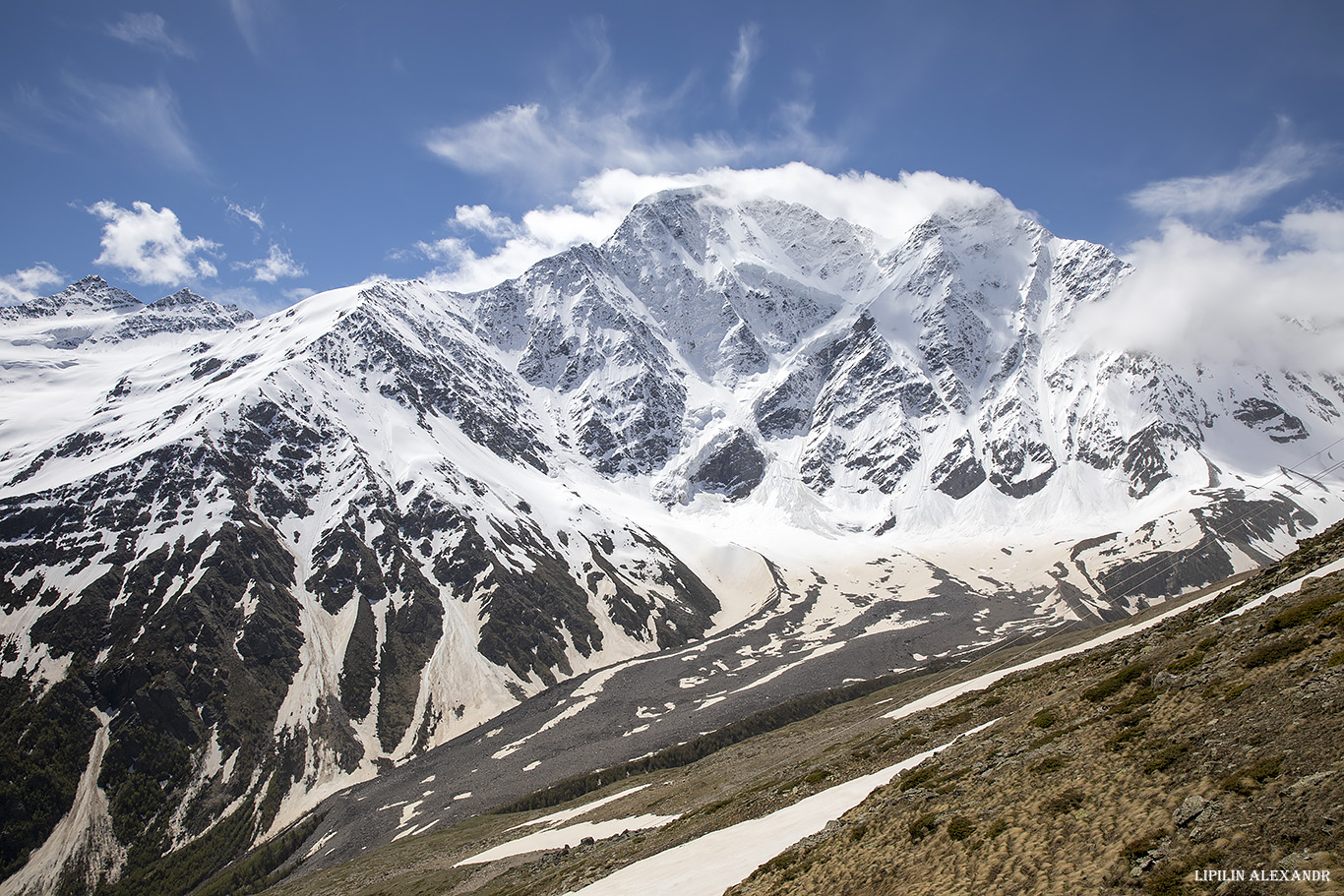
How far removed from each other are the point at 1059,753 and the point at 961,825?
501cm

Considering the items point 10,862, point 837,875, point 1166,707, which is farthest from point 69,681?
point 1166,707

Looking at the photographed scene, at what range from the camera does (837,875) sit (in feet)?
71.0

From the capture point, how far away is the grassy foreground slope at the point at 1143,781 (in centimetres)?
1396

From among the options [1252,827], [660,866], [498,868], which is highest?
[1252,827]

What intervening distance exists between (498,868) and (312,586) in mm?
154295

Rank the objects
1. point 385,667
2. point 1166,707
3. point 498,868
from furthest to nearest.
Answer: point 385,667, point 498,868, point 1166,707

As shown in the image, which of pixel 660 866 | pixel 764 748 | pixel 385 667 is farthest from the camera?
pixel 385 667

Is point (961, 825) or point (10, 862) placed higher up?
point (961, 825)

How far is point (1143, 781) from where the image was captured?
1811cm

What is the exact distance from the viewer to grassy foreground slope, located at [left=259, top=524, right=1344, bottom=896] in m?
14.0

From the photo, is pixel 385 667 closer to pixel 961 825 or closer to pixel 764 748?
pixel 764 748

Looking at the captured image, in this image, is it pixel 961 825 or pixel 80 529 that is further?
pixel 80 529

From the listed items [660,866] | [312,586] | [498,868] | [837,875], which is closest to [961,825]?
[837,875]

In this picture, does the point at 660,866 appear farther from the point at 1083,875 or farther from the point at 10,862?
the point at 10,862
